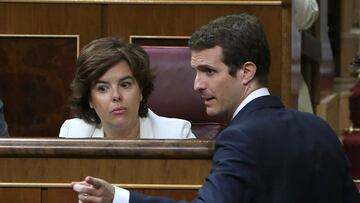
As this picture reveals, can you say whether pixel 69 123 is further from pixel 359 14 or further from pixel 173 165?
pixel 359 14

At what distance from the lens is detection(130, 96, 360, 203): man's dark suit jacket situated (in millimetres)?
2166

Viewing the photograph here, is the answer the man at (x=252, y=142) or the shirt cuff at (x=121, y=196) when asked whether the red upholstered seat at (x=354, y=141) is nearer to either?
the man at (x=252, y=142)

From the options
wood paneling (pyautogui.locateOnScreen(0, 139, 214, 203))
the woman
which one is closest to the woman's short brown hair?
the woman

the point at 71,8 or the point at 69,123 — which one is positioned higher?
the point at 71,8

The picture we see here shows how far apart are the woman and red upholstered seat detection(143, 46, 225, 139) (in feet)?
0.92

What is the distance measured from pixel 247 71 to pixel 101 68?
1.06 m

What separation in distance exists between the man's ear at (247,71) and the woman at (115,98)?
101 cm

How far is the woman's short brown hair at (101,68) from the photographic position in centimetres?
332

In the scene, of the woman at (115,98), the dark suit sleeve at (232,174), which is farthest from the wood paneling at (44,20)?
the dark suit sleeve at (232,174)

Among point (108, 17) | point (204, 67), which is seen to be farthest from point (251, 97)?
point (108, 17)

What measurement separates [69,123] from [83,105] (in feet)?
0.27

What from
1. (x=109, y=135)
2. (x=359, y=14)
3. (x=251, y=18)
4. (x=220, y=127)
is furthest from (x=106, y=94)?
(x=359, y=14)

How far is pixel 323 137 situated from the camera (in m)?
2.35

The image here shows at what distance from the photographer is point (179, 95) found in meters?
3.73
